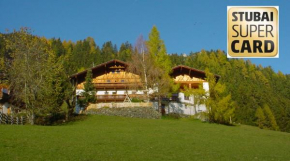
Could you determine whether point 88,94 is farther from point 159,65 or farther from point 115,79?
point 159,65

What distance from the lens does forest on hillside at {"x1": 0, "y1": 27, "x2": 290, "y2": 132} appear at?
3256cm

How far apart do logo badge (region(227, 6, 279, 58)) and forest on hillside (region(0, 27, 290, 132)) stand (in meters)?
25.3

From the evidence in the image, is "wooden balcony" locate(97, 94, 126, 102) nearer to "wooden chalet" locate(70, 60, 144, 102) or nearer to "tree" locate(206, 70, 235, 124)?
"wooden chalet" locate(70, 60, 144, 102)

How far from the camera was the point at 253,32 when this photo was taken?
9.07 m

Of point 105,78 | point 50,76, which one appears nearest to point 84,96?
point 105,78

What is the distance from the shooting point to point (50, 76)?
108 ft

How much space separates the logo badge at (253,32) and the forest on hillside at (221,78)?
2533 centimetres

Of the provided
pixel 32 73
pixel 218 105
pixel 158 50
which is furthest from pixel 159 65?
pixel 32 73

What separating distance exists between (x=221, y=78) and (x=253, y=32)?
3675 inches

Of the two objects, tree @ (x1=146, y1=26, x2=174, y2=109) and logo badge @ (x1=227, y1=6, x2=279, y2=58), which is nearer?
logo badge @ (x1=227, y1=6, x2=279, y2=58)

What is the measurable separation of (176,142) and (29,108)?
16.8 metres

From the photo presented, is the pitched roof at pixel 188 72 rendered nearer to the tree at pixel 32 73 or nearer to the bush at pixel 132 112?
the bush at pixel 132 112

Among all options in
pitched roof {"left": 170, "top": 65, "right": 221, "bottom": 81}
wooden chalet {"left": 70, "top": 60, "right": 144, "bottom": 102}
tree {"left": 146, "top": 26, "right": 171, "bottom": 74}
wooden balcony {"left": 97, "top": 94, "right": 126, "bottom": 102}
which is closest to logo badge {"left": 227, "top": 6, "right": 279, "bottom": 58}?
tree {"left": 146, "top": 26, "right": 171, "bottom": 74}

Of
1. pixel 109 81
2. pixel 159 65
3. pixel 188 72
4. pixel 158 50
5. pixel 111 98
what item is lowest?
pixel 111 98
